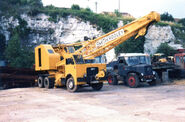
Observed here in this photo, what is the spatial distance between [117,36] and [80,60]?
3288mm

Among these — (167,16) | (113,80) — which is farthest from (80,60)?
(167,16)

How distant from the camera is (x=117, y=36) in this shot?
15914mm

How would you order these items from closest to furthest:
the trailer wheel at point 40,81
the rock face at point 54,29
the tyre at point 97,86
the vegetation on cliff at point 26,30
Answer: the tyre at point 97,86
the trailer wheel at point 40,81
the vegetation on cliff at point 26,30
the rock face at point 54,29

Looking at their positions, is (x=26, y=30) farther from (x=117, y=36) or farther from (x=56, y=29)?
(x=117, y=36)

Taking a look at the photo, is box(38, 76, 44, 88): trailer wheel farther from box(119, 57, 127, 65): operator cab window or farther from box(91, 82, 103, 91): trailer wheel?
box(119, 57, 127, 65): operator cab window

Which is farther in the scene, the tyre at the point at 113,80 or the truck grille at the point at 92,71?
the tyre at the point at 113,80

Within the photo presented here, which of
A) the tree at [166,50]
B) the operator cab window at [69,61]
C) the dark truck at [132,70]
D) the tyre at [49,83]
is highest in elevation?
the tree at [166,50]

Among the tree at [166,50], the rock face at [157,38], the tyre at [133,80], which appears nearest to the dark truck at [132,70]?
the tyre at [133,80]

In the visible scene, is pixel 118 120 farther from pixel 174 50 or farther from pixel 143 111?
pixel 174 50

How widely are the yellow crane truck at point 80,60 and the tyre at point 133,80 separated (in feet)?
8.25

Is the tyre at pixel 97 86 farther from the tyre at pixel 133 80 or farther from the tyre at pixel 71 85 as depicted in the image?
the tyre at pixel 133 80

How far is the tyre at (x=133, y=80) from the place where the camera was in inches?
650

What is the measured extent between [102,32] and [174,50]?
1266 cm

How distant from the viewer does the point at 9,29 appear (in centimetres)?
3381
